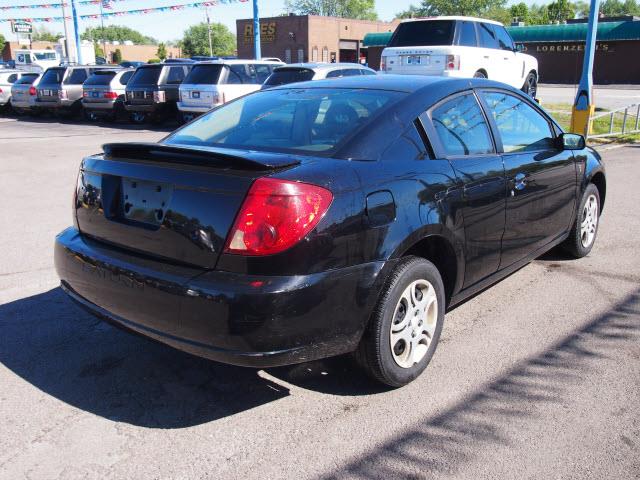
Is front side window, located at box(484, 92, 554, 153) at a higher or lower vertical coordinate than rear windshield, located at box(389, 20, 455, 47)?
lower

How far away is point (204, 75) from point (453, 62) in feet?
21.1

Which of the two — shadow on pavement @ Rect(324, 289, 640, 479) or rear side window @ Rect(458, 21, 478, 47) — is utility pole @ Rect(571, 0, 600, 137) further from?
shadow on pavement @ Rect(324, 289, 640, 479)

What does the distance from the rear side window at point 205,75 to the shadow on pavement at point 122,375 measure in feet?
39.3

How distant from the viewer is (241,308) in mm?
2658

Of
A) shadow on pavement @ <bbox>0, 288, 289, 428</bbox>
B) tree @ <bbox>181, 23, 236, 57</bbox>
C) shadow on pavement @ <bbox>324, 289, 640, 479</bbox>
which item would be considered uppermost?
tree @ <bbox>181, 23, 236, 57</bbox>

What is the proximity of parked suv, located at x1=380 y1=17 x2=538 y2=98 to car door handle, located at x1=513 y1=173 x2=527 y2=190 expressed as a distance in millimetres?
8991

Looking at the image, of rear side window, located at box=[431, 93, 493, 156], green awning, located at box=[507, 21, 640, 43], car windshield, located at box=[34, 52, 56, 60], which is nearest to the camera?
rear side window, located at box=[431, 93, 493, 156]

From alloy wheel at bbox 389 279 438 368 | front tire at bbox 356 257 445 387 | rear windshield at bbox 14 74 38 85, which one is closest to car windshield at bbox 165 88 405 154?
front tire at bbox 356 257 445 387

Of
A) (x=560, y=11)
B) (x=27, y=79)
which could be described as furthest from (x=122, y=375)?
(x=560, y=11)

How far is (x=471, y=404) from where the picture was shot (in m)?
3.18

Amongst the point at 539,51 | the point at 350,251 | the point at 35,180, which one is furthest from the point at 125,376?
the point at 539,51

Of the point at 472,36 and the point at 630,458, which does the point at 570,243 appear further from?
the point at 472,36

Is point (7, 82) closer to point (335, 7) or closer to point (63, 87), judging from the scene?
point (63, 87)

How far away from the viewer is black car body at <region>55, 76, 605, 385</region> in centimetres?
273
